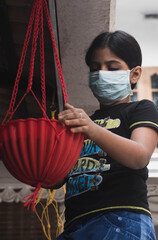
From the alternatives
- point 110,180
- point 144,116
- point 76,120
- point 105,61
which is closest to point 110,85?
point 105,61

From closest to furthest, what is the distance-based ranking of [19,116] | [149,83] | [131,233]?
[131,233] < [19,116] < [149,83]

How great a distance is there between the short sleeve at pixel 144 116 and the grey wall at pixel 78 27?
0.71 metres

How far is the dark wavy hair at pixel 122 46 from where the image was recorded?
1.37m

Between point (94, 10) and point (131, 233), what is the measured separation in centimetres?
113

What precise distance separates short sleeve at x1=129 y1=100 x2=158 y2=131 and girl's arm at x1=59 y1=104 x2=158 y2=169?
21 mm

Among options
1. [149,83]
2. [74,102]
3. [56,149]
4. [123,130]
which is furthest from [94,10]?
[149,83]

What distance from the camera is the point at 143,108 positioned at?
1.22 meters

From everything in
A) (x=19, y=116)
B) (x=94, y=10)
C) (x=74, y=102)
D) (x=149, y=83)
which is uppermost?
(x=94, y=10)

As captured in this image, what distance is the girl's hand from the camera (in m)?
0.90

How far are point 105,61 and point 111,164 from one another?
1.30 ft

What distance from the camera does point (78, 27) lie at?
1853 mm

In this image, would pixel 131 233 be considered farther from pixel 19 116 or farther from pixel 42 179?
pixel 19 116

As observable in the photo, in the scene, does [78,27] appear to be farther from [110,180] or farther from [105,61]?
[110,180]

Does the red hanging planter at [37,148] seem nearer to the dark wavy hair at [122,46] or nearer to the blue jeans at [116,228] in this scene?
the blue jeans at [116,228]
